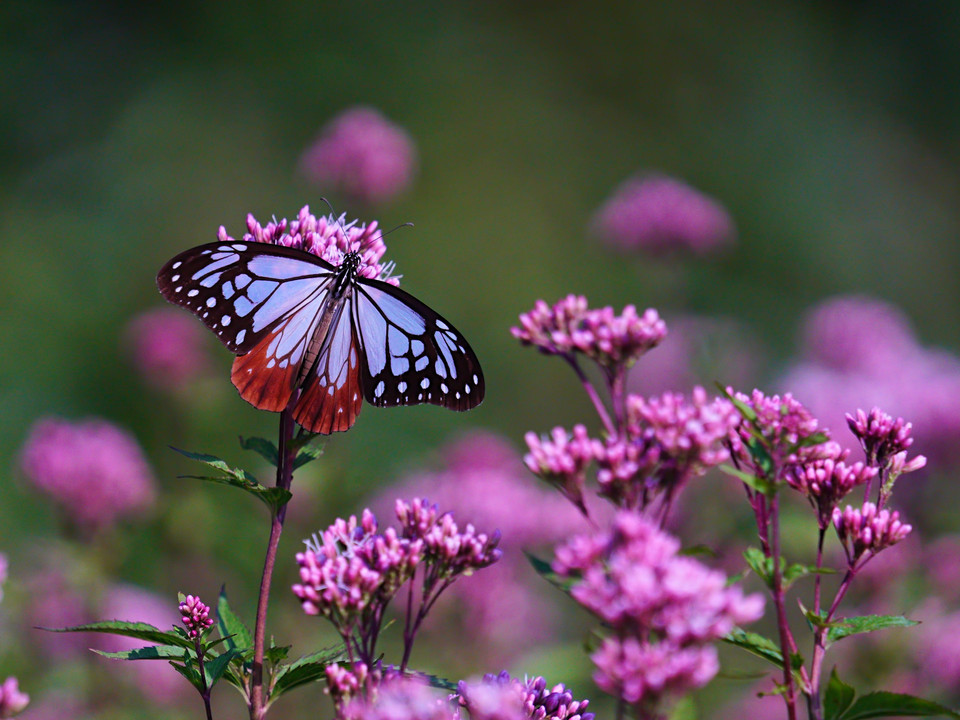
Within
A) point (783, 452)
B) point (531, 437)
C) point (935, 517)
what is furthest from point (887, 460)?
point (935, 517)

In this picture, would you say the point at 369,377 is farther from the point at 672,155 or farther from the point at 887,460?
the point at 672,155

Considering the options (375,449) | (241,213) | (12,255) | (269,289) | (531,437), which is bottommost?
(531,437)

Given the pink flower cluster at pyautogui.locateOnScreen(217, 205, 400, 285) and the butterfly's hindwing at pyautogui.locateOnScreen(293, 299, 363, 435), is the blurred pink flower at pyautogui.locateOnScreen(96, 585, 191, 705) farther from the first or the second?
the pink flower cluster at pyautogui.locateOnScreen(217, 205, 400, 285)

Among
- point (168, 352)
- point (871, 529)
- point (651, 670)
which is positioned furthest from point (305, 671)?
point (168, 352)

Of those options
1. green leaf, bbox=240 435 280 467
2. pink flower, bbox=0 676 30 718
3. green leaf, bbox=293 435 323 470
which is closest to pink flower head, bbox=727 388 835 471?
green leaf, bbox=293 435 323 470

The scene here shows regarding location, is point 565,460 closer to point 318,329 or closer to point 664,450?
point 664,450

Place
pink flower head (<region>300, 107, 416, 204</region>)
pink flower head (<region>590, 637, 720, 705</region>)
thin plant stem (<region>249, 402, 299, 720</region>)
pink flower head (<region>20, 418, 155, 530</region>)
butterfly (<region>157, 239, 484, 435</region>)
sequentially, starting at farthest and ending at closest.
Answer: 1. pink flower head (<region>300, 107, 416, 204</region>)
2. pink flower head (<region>20, 418, 155, 530</region>)
3. butterfly (<region>157, 239, 484, 435</region>)
4. thin plant stem (<region>249, 402, 299, 720</region>)
5. pink flower head (<region>590, 637, 720, 705</region>)
